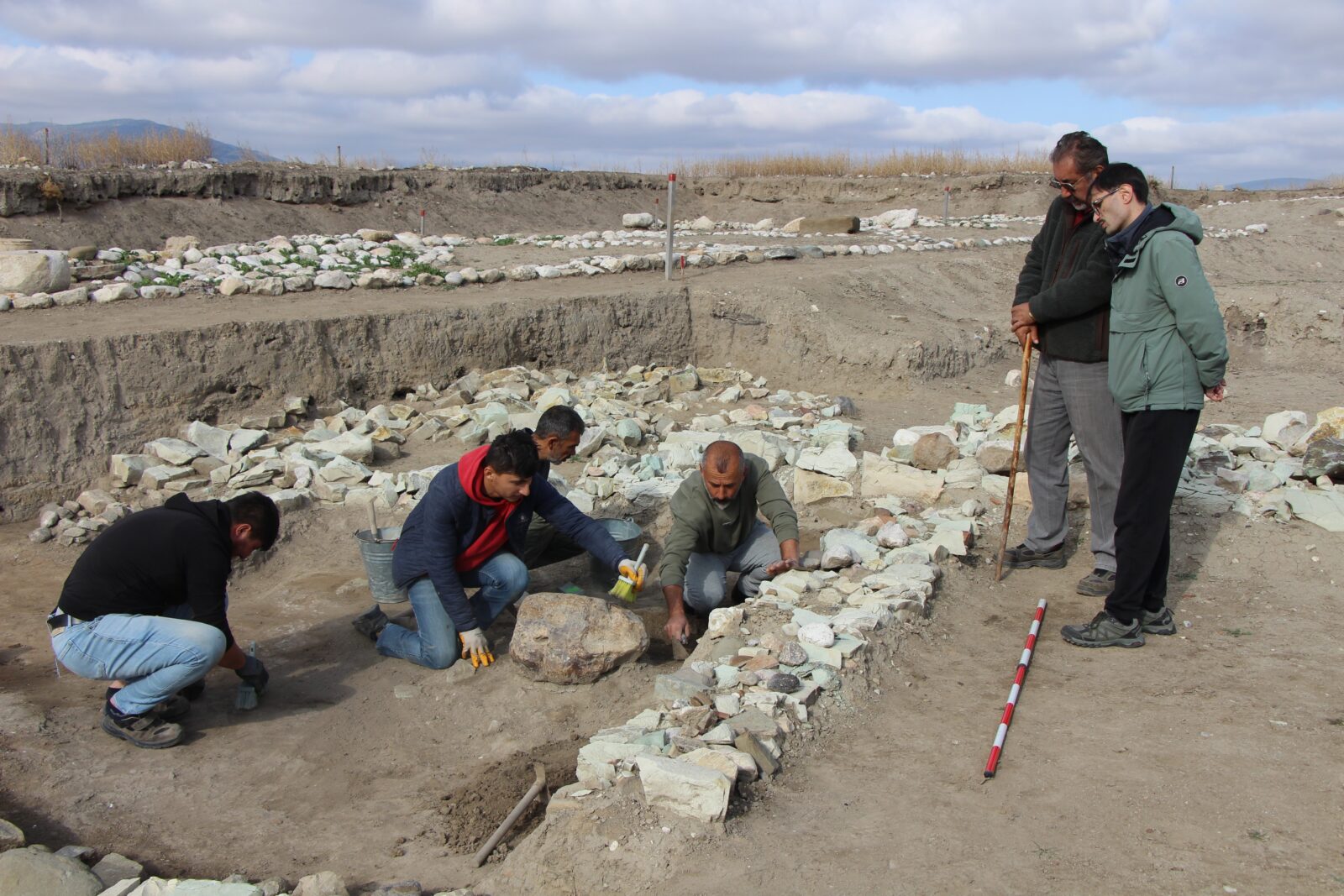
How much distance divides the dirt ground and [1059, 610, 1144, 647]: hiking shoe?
0.05 m

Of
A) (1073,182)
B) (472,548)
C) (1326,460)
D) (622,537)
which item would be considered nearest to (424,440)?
(622,537)

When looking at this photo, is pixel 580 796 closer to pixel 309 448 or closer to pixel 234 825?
pixel 234 825

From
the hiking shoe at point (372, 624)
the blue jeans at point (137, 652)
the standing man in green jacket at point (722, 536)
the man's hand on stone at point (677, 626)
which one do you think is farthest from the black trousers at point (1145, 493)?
the blue jeans at point (137, 652)

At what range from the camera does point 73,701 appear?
169 inches

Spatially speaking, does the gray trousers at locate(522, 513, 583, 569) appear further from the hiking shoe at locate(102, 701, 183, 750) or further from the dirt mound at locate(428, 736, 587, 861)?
the hiking shoe at locate(102, 701, 183, 750)

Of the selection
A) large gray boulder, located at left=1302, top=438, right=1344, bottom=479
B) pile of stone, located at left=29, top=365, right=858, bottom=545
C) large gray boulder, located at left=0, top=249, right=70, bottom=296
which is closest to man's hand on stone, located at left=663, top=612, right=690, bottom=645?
pile of stone, located at left=29, top=365, right=858, bottom=545

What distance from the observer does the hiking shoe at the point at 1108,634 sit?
386cm

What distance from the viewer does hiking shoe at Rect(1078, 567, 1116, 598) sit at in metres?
4.40

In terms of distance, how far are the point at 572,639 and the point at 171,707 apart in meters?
1.71

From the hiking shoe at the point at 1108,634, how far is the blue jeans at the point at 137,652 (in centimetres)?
347

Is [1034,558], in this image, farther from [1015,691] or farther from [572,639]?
[572,639]

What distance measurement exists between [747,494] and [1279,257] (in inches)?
633

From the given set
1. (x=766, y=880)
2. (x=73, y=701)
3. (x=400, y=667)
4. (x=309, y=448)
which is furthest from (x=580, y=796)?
(x=309, y=448)

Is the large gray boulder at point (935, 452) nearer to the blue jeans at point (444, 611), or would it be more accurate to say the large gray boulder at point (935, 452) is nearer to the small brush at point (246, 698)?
the blue jeans at point (444, 611)
